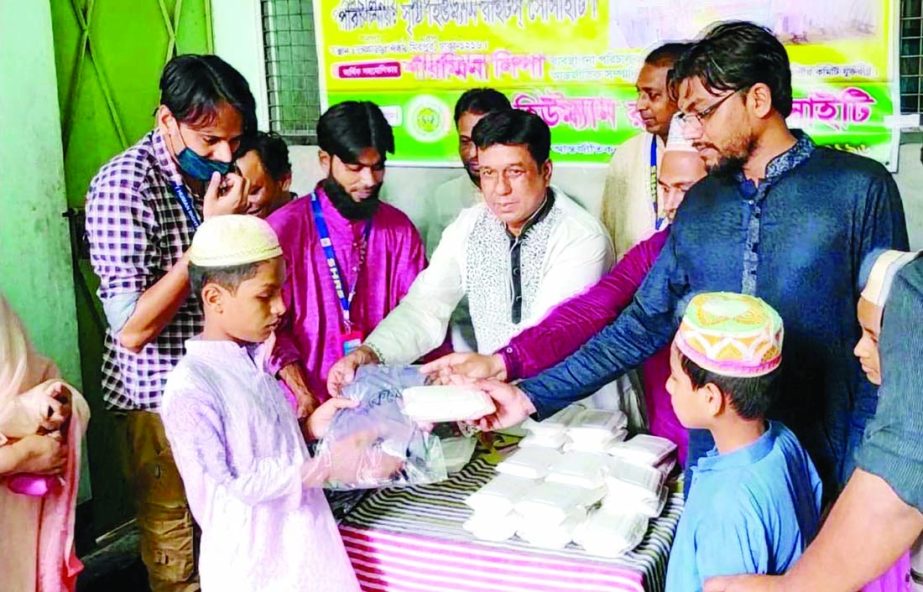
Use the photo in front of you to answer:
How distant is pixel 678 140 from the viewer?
2.53 metres

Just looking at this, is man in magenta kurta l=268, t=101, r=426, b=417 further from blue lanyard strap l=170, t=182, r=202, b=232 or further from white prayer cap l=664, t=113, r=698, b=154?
white prayer cap l=664, t=113, r=698, b=154

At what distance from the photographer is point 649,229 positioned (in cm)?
329

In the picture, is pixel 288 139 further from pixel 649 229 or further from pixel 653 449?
pixel 653 449

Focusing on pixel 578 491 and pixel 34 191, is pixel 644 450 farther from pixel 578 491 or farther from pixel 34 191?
pixel 34 191

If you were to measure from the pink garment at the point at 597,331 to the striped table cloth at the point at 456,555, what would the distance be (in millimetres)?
361

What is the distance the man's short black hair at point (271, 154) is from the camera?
3219mm

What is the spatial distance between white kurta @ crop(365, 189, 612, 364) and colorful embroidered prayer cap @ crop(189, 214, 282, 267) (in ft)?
2.33

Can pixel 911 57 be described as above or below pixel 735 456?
above

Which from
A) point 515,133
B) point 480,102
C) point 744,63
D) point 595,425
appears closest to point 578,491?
point 595,425

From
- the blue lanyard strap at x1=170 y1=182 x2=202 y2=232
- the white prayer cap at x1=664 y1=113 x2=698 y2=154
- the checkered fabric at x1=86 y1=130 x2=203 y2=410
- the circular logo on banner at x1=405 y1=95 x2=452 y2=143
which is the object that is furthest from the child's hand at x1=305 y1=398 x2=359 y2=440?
the circular logo on banner at x1=405 y1=95 x2=452 y2=143

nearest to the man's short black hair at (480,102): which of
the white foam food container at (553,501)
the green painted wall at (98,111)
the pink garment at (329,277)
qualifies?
the pink garment at (329,277)

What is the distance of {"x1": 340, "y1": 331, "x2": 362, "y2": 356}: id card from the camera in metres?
2.91

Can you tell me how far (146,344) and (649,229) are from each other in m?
1.69

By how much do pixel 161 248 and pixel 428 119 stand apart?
1.80 metres
